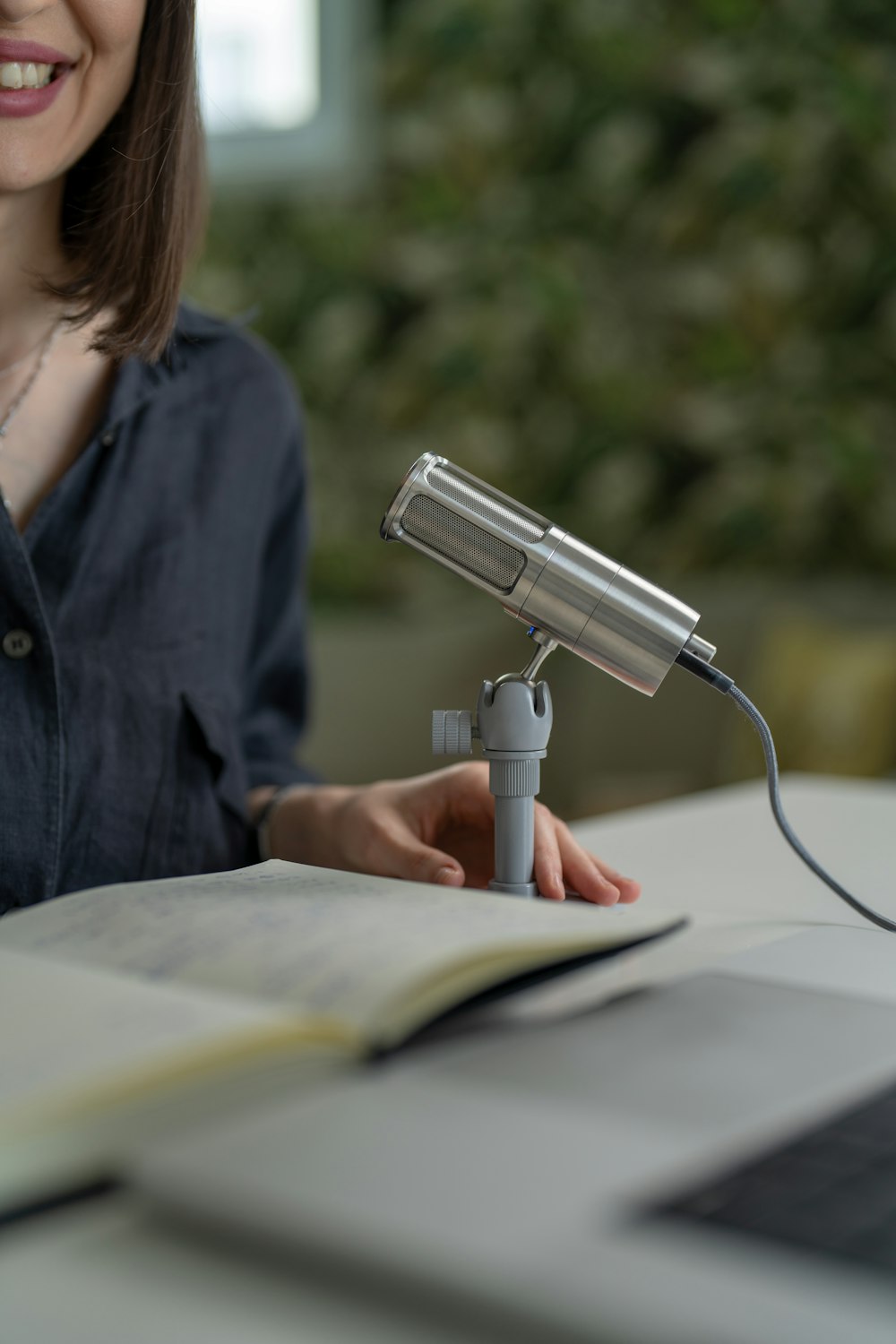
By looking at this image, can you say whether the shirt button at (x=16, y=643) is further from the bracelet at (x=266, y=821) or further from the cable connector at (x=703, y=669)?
the cable connector at (x=703, y=669)

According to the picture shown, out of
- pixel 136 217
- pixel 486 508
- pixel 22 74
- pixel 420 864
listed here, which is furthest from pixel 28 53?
pixel 420 864

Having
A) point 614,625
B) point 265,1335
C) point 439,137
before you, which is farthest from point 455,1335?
point 439,137

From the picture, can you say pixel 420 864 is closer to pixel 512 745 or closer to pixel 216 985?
pixel 512 745

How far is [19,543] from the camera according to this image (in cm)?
101

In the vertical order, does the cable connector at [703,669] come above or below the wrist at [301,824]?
above

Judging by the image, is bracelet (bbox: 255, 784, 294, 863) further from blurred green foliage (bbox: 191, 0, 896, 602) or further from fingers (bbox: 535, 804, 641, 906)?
blurred green foliage (bbox: 191, 0, 896, 602)

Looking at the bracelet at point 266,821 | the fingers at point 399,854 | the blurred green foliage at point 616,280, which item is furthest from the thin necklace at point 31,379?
the blurred green foliage at point 616,280

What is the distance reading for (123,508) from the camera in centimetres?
112

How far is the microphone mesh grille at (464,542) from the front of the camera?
0.76 m

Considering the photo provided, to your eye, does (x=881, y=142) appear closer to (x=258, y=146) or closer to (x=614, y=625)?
(x=258, y=146)

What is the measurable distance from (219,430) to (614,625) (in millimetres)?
567

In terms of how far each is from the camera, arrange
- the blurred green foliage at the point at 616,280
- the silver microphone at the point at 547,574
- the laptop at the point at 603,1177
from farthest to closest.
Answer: the blurred green foliage at the point at 616,280 → the silver microphone at the point at 547,574 → the laptop at the point at 603,1177

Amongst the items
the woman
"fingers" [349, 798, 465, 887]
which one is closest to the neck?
the woman

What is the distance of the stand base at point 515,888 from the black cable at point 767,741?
15 centimetres
